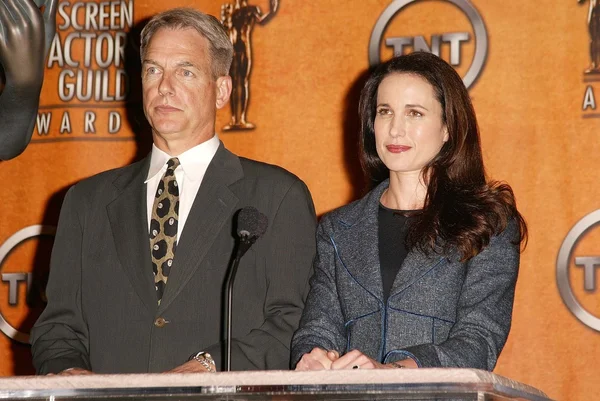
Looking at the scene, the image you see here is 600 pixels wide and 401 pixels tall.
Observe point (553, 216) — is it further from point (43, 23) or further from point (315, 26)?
A: point (43, 23)

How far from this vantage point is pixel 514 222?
128 inches

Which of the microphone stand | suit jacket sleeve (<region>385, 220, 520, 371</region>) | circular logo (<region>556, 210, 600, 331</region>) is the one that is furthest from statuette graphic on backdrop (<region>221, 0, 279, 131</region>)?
the microphone stand

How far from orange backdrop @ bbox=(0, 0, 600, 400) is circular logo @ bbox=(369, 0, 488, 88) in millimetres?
20

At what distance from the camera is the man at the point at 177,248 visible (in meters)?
3.29

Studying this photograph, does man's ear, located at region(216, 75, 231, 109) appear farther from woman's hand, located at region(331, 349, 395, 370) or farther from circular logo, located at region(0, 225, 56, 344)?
circular logo, located at region(0, 225, 56, 344)

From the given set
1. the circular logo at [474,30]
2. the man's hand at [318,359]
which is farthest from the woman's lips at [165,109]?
the circular logo at [474,30]

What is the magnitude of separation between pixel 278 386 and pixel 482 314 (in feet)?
3.47

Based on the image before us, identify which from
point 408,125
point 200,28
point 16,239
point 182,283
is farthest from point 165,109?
point 16,239

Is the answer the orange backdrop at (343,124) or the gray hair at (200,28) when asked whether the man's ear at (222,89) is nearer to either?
the gray hair at (200,28)

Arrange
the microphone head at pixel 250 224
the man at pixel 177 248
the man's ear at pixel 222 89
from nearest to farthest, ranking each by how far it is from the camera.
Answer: the microphone head at pixel 250 224 < the man at pixel 177 248 < the man's ear at pixel 222 89

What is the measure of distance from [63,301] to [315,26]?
2132 millimetres

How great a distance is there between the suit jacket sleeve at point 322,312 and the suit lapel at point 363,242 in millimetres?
59

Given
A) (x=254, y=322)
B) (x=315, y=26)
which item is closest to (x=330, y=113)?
(x=315, y=26)

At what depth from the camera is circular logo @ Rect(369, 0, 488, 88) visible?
4.70 m
